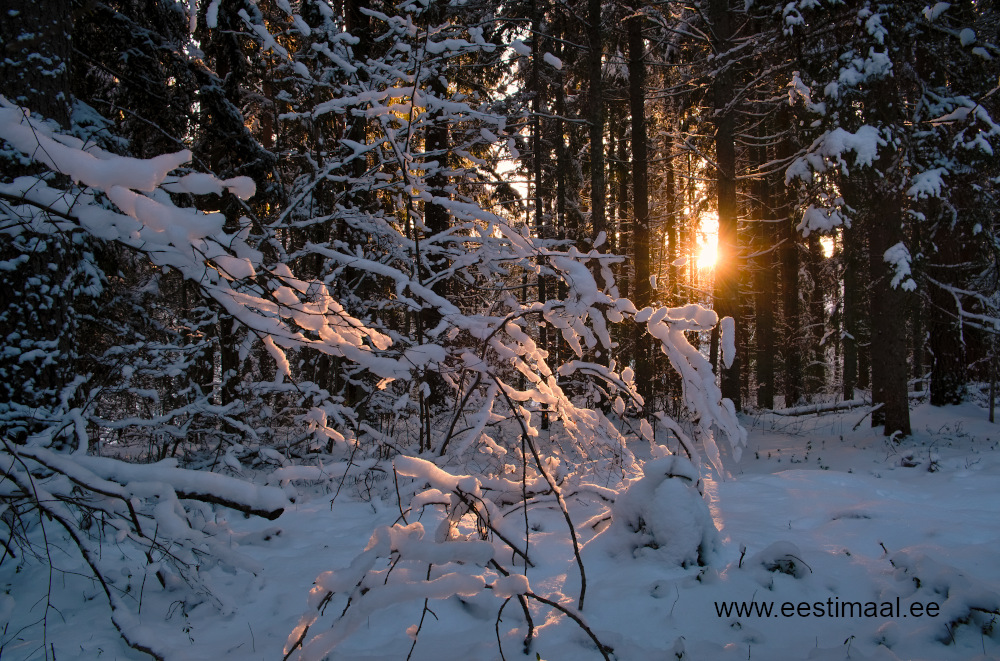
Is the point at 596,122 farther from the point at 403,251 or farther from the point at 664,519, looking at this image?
the point at 664,519

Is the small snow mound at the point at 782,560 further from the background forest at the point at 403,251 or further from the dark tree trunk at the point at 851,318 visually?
the dark tree trunk at the point at 851,318

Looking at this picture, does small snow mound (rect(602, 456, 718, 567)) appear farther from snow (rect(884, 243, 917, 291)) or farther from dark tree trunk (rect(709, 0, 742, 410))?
dark tree trunk (rect(709, 0, 742, 410))

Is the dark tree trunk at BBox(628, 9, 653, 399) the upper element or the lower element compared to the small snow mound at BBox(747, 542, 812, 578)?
upper

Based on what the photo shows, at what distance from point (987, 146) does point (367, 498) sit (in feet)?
33.3

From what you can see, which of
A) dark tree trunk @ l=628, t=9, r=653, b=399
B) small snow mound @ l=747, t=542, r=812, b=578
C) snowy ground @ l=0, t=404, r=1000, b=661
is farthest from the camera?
dark tree trunk @ l=628, t=9, r=653, b=399

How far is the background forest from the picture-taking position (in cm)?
197

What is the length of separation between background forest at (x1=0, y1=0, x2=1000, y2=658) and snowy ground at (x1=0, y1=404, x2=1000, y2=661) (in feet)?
1.00

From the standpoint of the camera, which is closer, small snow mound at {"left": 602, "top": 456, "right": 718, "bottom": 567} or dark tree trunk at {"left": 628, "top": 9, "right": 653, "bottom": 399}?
small snow mound at {"left": 602, "top": 456, "right": 718, "bottom": 567}

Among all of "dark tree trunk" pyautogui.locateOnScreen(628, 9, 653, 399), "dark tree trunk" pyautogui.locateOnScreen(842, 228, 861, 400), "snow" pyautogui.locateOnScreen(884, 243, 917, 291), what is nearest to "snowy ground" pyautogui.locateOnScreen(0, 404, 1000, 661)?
"snow" pyautogui.locateOnScreen(884, 243, 917, 291)

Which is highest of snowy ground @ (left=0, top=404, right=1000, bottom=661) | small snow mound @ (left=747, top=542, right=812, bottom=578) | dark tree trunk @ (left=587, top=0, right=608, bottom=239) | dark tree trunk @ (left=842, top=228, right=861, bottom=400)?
dark tree trunk @ (left=587, top=0, right=608, bottom=239)

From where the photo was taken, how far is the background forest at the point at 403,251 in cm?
197

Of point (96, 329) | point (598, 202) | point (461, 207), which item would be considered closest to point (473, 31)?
point (461, 207)

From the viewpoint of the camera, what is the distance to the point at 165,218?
1373 millimetres

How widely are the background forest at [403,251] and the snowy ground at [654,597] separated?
1.00 ft
